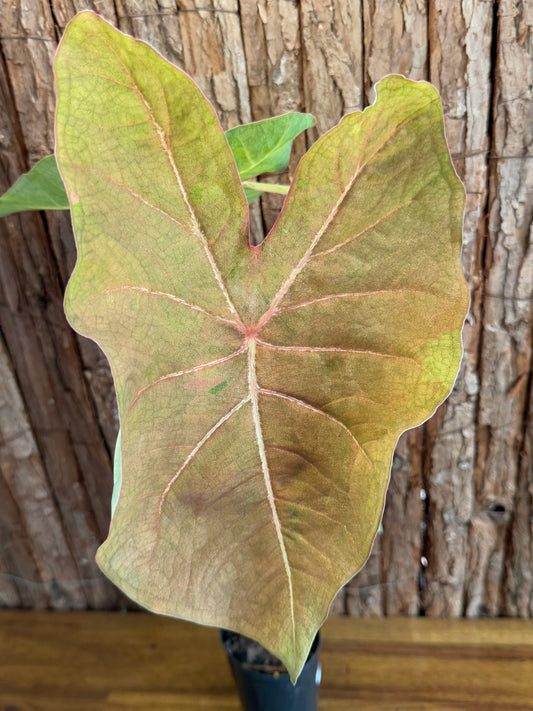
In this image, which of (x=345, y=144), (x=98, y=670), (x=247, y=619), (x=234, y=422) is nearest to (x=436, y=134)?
(x=345, y=144)

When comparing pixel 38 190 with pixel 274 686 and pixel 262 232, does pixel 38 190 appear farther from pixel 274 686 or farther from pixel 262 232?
pixel 274 686

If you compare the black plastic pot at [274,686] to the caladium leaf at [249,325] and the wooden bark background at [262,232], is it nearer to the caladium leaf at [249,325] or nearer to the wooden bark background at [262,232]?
the wooden bark background at [262,232]

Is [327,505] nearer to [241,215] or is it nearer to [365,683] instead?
[241,215]

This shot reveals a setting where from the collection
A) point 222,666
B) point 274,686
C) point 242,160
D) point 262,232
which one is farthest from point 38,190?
point 222,666

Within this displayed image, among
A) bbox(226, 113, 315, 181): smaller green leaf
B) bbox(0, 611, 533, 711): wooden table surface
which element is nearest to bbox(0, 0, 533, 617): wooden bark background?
bbox(0, 611, 533, 711): wooden table surface

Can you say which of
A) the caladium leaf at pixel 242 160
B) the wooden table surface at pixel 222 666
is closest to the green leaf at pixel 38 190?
the caladium leaf at pixel 242 160

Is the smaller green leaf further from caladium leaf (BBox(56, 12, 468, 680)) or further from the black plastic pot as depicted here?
the black plastic pot
